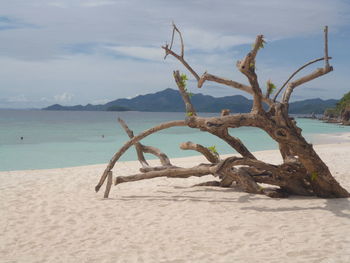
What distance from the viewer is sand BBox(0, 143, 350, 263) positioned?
4805 mm

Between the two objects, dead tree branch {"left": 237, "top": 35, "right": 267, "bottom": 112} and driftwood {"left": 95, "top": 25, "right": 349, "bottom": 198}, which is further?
driftwood {"left": 95, "top": 25, "right": 349, "bottom": 198}

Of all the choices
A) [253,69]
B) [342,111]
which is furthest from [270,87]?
[342,111]

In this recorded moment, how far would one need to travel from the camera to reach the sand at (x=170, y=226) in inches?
189

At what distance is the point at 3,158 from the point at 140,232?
19.7m

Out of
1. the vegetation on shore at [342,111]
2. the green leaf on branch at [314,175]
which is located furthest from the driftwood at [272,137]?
the vegetation on shore at [342,111]

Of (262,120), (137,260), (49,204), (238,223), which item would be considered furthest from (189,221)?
(49,204)

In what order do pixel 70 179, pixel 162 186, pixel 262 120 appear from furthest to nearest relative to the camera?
pixel 70 179 → pixel 162 186 → pixel 262 120

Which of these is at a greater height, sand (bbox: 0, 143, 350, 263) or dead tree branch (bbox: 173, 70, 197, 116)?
dead tree branch (bbox: 173, 70, 197, 116)

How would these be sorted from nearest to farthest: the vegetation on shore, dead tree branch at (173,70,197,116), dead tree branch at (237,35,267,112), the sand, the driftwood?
the sand
dead tree branch at (237,35,267,112)
the driftwood
dead tree branch at (173,70,197,116)
the vegetation on shore

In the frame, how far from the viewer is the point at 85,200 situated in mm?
8305

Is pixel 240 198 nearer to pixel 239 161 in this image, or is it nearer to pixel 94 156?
pixel 239 161

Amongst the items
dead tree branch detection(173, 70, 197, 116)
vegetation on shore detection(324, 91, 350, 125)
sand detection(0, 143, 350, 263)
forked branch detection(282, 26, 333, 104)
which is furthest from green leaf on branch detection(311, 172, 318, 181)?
vegetation on shore detection(324, 91, 350, 125)

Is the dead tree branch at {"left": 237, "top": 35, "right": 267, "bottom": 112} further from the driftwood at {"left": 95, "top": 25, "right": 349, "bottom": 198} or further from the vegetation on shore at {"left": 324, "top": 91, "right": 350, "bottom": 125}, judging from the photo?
the vegetation on shore at {"left": 324, "top": 91, "right": 350, "bottom": 125}

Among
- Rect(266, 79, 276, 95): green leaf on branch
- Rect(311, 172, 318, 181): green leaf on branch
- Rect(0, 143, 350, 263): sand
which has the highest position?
Rect(266, 79, 276, 95): green leaf on branch
